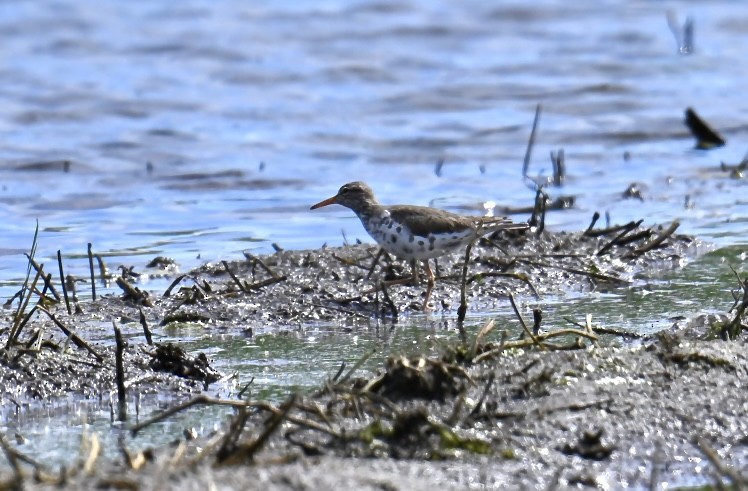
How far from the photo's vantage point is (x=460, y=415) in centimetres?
552

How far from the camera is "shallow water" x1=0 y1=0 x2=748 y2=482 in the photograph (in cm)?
998

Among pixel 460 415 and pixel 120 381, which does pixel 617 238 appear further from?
pixel 120 381

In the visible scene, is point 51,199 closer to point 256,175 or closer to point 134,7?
point 256,175

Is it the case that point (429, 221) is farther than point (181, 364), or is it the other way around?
point (429, 221)

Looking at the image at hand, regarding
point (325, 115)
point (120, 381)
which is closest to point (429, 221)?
point (120, 381)

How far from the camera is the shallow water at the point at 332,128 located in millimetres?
9977

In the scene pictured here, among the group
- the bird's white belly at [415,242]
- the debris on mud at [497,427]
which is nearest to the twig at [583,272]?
the bird's white belly at [415,242]

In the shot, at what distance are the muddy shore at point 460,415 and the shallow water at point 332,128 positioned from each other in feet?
1.58

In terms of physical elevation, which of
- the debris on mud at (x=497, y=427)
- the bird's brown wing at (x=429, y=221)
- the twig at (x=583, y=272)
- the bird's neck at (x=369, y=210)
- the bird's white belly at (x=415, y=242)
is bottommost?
the debris on mud at (x=497, y=427)

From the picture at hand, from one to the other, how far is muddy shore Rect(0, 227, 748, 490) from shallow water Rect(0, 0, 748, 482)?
48cm

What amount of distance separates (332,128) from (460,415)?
1111cm

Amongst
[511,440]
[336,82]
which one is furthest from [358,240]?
[336,82]

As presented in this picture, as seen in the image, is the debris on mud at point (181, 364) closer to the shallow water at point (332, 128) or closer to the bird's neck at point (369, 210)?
the shallow water at point (332, 128)

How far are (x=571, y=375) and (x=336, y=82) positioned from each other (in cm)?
1330
